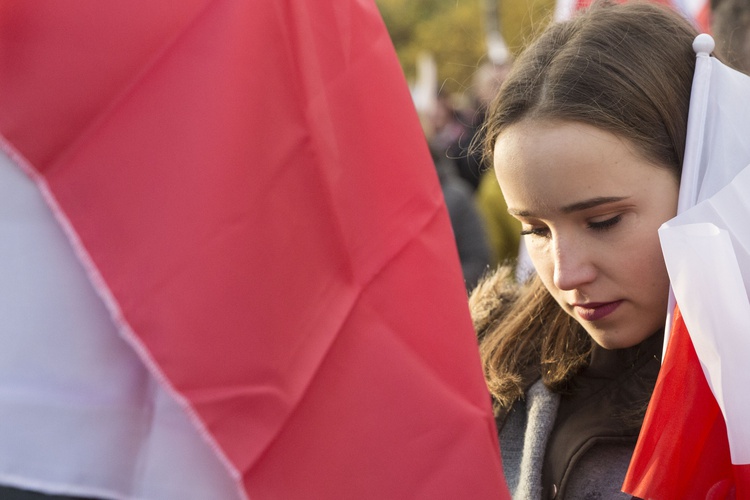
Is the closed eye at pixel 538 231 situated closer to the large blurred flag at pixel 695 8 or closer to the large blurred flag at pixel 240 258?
the large blurred flag at pixel 240 258

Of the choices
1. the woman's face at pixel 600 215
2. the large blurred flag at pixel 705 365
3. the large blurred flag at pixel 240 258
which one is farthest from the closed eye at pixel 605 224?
the large blurred flag at pixel 240 258

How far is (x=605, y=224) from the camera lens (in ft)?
5.54

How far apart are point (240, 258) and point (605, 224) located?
2.44 feet

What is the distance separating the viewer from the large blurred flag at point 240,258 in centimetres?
116

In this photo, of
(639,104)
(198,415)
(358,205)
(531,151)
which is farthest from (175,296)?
(639,104)

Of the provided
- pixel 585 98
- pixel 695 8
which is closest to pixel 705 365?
pixel 585 98

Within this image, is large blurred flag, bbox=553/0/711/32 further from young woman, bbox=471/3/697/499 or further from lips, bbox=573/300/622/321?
lips, bbox=573/300/622/321

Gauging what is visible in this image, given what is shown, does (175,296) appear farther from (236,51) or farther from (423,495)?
(423,495)

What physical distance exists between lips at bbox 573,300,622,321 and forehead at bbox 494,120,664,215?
20 centimetres

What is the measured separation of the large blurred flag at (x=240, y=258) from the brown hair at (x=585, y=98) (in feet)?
1.68

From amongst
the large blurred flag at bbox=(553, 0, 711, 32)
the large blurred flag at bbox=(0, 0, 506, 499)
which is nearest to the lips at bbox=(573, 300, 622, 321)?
the large blurred flag at bbox=(0, 0, 506, 499)

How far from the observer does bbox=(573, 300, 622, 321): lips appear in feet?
5.75

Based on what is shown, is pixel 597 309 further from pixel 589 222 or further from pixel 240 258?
pixel 240 258

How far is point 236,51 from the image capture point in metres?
1.24
